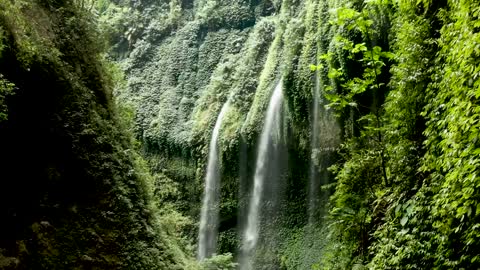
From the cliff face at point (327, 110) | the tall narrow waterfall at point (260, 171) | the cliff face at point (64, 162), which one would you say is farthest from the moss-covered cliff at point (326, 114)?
the cliff face at point (64, 162)

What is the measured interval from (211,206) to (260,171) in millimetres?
2352

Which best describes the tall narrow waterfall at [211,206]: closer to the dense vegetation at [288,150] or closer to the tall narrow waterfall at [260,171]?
the dense vegetation at [288,150]

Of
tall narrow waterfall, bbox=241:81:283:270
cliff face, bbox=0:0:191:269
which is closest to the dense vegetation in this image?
cliff face, bbox=0:0:191:269

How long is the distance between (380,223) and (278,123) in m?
7.58

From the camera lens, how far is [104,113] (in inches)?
317

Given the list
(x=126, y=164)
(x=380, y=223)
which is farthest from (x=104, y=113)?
(x=380, y=223)

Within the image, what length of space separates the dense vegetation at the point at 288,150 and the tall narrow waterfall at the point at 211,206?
0.29 m

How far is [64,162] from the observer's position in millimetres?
6797

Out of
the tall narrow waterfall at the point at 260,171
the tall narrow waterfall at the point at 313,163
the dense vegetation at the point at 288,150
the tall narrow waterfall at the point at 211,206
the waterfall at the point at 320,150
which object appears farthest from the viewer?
the tall narrow waterfall at the point at 211,206

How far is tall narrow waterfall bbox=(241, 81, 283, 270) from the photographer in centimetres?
1314

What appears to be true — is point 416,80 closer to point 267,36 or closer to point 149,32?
point 267,36

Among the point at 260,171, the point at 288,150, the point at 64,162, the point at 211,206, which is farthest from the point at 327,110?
the point at 64,162

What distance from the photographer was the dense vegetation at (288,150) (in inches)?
164

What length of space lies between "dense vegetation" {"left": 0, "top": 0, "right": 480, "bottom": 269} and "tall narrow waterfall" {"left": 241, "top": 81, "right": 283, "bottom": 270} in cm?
27
